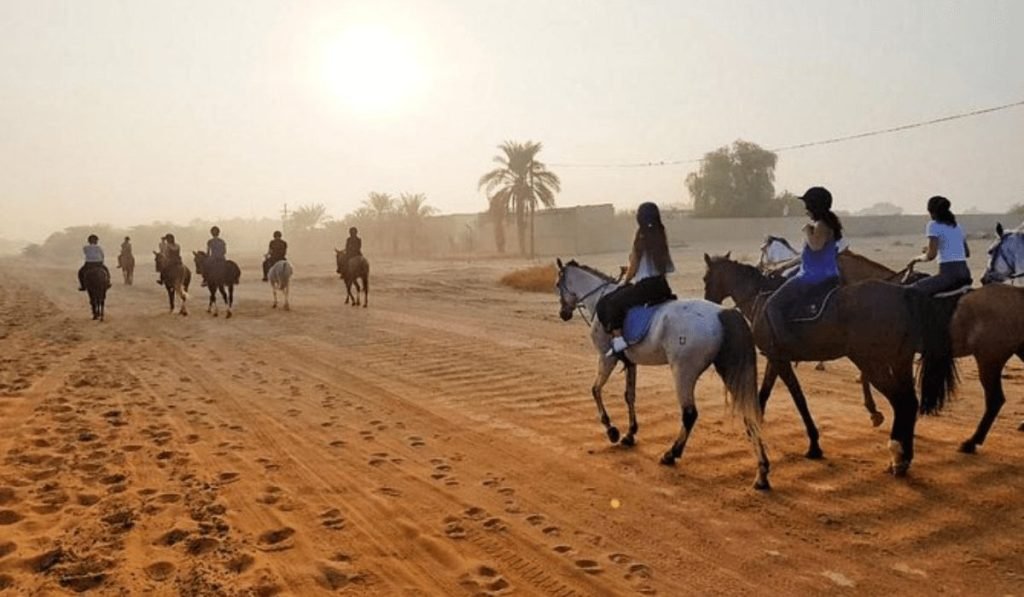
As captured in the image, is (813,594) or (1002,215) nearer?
(813,594)

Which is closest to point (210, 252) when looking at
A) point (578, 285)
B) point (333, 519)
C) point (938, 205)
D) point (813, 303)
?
point (578, 285)

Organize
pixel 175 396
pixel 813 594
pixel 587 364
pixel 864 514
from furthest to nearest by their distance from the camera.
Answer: pixel 587 364, pixel 175 396, pixel 864 514, pixel 813 594

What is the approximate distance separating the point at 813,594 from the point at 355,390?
6.91 m

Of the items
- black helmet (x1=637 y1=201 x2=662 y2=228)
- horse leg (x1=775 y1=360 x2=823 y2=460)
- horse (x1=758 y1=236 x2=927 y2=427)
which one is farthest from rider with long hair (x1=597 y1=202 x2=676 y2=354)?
horse (x1=758 y1=236 x2=927 y2=427)

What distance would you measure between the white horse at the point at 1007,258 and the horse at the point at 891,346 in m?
2.97

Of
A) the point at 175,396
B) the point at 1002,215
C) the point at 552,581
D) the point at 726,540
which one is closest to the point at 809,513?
the point at 726,540

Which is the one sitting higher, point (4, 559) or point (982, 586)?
point (4, 559)

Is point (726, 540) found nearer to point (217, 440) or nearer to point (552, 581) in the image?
point (552, 581)

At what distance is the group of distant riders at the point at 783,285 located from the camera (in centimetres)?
648

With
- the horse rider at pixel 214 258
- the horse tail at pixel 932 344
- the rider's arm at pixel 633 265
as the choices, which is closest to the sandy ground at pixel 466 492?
the horse tail at pixel 932 344

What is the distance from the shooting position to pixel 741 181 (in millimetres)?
68438

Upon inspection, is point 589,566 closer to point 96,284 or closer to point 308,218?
point 96,284

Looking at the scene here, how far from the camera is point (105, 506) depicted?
5312mm

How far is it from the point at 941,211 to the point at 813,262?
1.94 m
